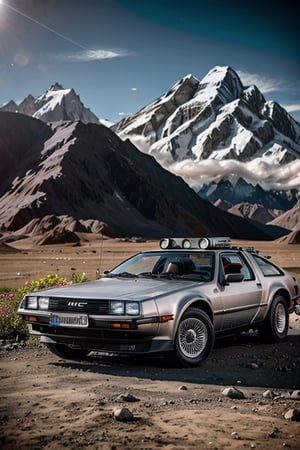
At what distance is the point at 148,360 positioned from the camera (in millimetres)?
7633

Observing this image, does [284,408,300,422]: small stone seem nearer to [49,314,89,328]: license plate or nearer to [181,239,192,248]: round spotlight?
[49,314,89,328]: license plate

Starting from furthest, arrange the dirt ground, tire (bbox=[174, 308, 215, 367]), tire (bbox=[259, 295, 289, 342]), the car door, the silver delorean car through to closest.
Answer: tire (bbox=[259, 295, 289, 342]) → the car door → tire (bbox=[174, 308, 215, 367]) → the silver delorean car → the dirt ground

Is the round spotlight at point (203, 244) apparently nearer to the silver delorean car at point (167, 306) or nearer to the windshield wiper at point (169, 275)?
the silver delorean car at point (167, 306)

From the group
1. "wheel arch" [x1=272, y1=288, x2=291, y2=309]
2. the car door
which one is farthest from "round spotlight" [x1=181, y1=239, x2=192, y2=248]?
"wheel arch" [x1=272, y1=288, x2=291, y2=309]

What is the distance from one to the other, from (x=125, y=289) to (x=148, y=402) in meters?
2.02

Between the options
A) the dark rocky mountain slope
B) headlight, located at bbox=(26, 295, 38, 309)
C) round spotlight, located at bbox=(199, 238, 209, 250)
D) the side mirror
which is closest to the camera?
headlight, located at bbox=(26, 295, 38, 309)

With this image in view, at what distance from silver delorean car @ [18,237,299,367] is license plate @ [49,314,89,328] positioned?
0.01 meters

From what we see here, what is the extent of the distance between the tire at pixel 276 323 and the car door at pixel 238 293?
0.44 m

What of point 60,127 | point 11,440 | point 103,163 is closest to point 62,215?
point 103,163

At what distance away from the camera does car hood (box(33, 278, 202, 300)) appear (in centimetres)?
688

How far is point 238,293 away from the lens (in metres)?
8.11

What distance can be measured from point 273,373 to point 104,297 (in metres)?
2.20

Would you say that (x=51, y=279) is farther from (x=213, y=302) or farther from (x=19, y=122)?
(x=19, y=122)

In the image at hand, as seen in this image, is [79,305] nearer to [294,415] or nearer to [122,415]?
[122,415]
